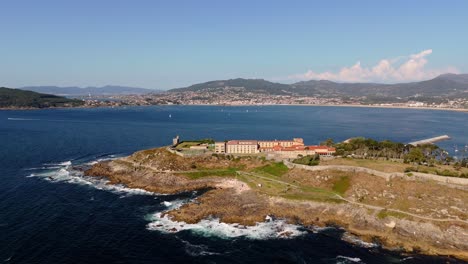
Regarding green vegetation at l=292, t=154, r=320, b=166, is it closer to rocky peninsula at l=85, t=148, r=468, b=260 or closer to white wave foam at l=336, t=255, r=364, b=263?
rocky peninsula at l=85, t=148, r=468, b=260

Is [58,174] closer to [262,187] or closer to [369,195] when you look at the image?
[262,187]

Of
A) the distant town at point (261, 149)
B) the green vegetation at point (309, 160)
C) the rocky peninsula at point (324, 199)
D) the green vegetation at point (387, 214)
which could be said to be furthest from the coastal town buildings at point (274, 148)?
the green vegetation at point (387, 214)

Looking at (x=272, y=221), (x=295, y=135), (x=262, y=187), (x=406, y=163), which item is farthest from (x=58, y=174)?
(x=295, y=135)

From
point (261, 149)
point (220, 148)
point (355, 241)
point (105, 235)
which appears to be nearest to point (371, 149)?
point (261, 149)

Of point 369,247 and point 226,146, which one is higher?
point 226,146

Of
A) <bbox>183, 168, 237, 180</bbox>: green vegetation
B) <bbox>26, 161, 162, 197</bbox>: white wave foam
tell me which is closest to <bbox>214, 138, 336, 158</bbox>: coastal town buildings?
<bbox>183, 168, 237, 180</bbox>: green vegetation

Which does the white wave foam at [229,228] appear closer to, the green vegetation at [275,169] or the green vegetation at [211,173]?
the green vegetation at [275,169]
